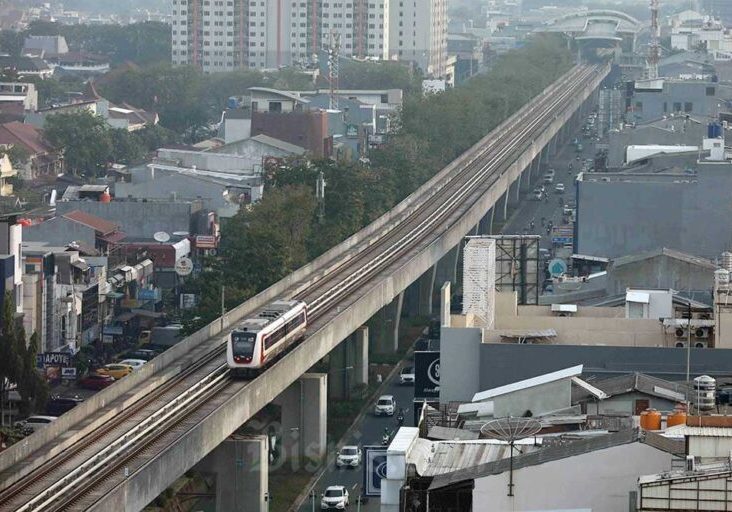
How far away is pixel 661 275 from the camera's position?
46.7m

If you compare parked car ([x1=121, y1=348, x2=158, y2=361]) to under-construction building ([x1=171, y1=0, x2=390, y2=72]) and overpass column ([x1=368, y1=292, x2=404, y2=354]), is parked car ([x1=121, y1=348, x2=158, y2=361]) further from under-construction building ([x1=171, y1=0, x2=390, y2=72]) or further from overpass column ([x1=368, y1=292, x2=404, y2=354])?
under-construction building ([x1=171, y1=0, x2=390, y2=72])

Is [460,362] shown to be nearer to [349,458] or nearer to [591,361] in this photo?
[591,361]

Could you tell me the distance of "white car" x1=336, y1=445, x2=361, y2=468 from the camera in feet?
139

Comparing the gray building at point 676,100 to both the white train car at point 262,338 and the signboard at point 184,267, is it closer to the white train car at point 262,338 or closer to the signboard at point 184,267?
the signboard at point 184,267

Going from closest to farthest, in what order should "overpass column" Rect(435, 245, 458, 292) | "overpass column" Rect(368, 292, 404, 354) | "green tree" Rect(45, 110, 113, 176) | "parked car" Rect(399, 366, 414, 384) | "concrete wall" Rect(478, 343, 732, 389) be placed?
"concrete wall" Rect(478, 343, 732, 389) → "parked car" Rect(399, 366, 414, 384) → "overpass column" Rect(368, 292, 404, 354) → "overpass column" Rect(435, 245, 458, 292) → "green tree" Rect(45, 110, 113, 176)

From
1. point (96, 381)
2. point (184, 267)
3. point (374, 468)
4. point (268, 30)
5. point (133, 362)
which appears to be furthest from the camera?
point (268, 30)

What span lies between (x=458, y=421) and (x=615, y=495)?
517 centimetres

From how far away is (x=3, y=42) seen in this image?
18862 centimetres

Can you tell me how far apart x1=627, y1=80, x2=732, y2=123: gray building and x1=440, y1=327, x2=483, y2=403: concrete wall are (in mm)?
59577

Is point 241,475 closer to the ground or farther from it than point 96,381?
farther from it

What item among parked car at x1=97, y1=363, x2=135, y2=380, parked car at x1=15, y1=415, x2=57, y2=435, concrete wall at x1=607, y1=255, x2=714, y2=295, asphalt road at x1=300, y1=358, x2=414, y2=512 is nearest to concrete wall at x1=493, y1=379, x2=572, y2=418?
asphalt road at x1=300, y1=358, x2=414, y2=512

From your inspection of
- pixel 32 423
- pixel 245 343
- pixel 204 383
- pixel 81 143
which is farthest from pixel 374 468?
pixel 81 143

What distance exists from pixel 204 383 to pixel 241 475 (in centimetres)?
174

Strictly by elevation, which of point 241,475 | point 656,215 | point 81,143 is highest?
point 656,215
